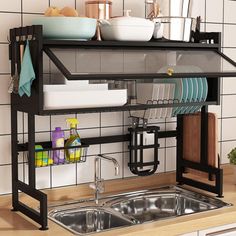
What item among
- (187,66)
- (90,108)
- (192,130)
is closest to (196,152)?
(192,130)

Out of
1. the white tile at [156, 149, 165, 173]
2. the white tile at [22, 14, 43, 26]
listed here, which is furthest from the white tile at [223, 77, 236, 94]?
the white tile at [22, 14, 43, 26]

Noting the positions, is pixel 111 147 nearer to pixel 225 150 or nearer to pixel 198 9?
pixel 225 150

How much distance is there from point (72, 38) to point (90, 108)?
0.29 m

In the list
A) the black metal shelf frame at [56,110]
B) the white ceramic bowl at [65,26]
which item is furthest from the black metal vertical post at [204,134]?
the white ceramic bowl at [65,26]

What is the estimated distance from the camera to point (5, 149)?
250cm

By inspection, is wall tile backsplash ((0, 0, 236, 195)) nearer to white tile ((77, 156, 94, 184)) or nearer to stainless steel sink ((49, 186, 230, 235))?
white tile ((77, 156, 94, 184))

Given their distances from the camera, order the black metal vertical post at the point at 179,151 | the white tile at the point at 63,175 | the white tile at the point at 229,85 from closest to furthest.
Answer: the white tile at the point at 63,175 < the black metal vertical post at the point at 179,151 < the white tile at the point at 229,85

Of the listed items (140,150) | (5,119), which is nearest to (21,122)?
(5,119)

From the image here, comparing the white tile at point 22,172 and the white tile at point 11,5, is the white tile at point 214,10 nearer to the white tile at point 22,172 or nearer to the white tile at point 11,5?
the white tile at point 11,5

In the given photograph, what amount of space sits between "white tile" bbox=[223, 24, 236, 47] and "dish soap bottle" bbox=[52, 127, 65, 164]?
115 centimetres

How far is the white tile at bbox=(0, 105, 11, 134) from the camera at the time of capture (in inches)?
97.4

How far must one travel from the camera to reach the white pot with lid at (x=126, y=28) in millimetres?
2363

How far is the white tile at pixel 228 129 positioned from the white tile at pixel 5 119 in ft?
4.20

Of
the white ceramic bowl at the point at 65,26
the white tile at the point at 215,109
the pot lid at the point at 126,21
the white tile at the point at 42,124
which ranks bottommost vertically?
the white tile at the point at 42,124
